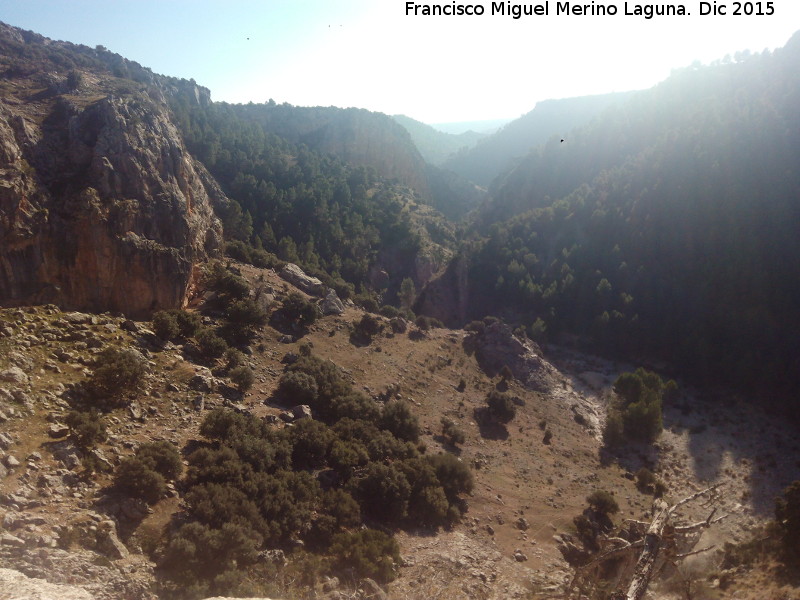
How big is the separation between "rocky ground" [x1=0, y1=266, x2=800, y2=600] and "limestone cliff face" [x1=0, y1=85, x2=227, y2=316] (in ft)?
7.43

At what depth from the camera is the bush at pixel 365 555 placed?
1582 cm

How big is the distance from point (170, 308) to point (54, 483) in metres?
15.9

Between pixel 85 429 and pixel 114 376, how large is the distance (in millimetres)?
3559

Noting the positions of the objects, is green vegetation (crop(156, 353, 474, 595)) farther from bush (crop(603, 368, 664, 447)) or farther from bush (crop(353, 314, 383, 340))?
bush (crop(603, 368, 664, 447))

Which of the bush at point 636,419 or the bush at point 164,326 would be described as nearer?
the bush at point 164,326

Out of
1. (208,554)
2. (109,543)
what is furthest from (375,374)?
(109,543)

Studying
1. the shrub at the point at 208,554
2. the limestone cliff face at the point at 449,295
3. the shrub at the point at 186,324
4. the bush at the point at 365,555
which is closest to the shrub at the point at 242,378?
the shrub at the point at 186,324

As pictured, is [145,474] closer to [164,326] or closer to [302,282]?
[164,326]

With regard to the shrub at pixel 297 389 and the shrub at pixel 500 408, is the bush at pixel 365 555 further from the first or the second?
the shrub at pixel 500 408

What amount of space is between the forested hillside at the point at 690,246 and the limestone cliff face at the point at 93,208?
46482mm

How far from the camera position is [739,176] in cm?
6344

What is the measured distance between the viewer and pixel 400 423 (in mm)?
28547

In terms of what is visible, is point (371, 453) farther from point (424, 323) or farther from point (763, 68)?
point (763, 68)

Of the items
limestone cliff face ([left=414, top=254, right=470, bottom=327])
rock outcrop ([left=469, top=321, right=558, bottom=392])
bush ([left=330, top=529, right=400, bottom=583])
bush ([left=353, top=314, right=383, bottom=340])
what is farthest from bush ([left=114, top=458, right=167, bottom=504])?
limestone cliff face ([left=414, top=254, right=470, bottom=327])
